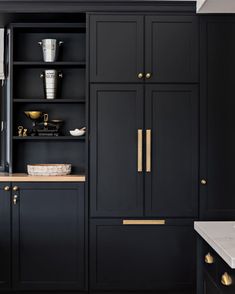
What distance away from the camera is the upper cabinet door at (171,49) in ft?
11.5

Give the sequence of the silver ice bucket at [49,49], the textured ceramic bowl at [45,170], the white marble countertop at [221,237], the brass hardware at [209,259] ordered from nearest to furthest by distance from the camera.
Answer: the white marble countertop at [221,237], the brass hardware at [209,259], the textured ceramic bowl at [45,170], the silver ice bucket at [49,49]

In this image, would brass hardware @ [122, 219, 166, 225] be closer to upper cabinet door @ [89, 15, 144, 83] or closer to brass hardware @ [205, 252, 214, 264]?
upper cabinet door @ [89, 15, 144, 83]

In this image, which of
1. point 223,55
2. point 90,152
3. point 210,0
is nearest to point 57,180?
point 90,152

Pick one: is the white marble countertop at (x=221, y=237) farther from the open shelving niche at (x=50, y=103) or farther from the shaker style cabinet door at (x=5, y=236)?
the open shelving niche at (x=50, y=103)

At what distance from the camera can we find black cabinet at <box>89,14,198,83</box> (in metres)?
3.49

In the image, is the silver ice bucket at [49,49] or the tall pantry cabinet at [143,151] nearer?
the tall pantry cabinet at [143,151]

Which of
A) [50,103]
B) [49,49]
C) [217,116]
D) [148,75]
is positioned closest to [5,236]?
[50,103]

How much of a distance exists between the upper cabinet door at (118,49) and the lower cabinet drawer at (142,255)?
47.4 inches

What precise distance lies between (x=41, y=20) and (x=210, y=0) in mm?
2139

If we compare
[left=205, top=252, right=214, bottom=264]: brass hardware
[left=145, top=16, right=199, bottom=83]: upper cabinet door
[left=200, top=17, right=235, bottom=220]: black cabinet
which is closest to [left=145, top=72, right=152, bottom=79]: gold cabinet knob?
[left=145, top=16, right=199, bottom=83]: upper cabinet door

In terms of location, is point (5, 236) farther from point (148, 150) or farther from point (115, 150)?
point (148, 150)

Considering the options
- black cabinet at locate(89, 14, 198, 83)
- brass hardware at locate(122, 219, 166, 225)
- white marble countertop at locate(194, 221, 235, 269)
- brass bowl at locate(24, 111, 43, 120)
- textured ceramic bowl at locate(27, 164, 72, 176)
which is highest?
black cabinet at locate(89, 14, 198, 83)

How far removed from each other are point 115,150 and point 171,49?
0.95 metres

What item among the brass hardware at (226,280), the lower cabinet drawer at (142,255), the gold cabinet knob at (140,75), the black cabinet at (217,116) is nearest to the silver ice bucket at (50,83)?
the gold cabinet knob at (140,75)
